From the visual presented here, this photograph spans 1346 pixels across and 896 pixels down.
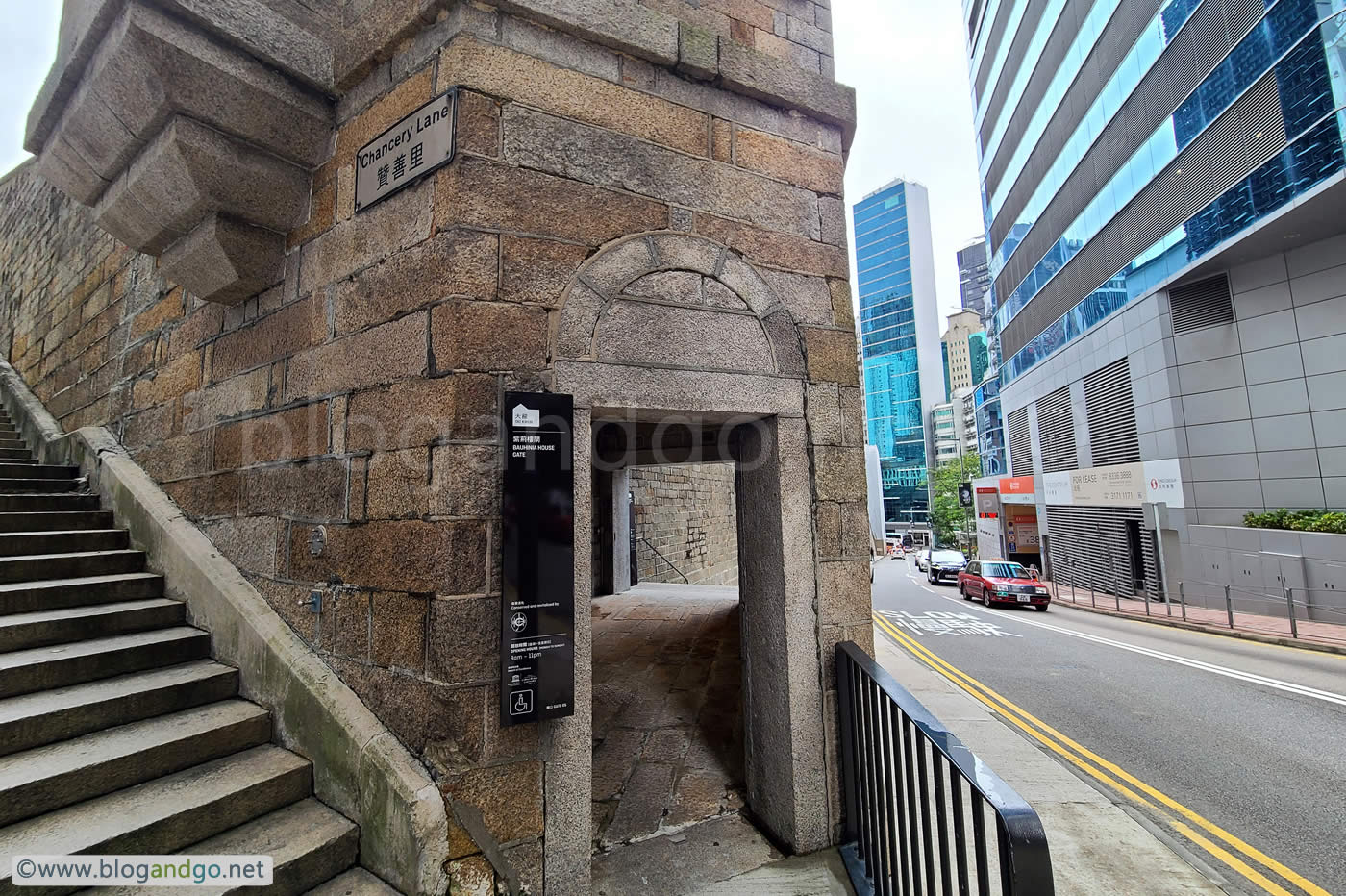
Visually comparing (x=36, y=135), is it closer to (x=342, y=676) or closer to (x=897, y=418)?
(x=342, y=676)

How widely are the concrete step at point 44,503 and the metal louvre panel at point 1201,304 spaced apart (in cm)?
2087

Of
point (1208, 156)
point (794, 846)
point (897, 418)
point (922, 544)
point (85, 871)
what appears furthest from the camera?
point (897, 418)

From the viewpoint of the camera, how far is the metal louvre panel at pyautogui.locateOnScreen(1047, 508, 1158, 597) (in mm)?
17188

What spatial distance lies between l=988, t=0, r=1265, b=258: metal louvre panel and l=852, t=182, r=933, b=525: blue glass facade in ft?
199

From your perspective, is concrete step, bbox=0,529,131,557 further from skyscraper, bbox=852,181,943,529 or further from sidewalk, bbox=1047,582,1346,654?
skyscraper, bbox=852,181,943,529

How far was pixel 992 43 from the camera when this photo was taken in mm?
26266

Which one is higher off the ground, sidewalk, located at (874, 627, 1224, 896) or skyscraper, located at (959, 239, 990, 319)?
skyscraper, located at (959, 239, 990, 319)

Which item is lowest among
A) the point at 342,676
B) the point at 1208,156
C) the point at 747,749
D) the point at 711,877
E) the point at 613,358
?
the point at 711,877

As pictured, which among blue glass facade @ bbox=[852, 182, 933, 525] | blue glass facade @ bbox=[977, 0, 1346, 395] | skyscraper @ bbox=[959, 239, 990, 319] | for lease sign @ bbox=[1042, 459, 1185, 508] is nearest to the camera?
blue glass facade @ bbox=[977, 0, 1346, 395]

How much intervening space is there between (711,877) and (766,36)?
15.2 ft

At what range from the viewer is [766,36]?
11.2 ft

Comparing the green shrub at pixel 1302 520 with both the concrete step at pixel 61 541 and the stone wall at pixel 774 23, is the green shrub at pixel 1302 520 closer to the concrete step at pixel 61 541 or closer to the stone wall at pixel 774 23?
the stone wall at pixel 774 23

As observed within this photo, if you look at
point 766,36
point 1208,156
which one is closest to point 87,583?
point 766,36

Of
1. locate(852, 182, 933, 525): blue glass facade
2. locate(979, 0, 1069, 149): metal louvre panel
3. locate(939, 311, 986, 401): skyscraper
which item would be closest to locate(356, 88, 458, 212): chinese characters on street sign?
locate(979, 0, 1069, 149): metal louvre panel
